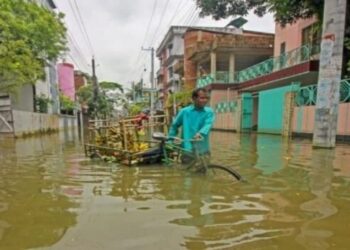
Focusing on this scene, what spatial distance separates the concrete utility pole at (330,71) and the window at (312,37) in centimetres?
896

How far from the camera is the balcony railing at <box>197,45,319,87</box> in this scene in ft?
66.0

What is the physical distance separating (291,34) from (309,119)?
34.0 ft

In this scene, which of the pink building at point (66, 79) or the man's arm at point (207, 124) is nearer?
the man's arm at point (207, 124)

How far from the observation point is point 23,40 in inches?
754

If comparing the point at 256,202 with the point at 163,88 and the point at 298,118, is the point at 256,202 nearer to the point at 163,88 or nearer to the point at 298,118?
the point at 298,118

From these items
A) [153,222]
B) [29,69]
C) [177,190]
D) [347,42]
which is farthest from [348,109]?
[29,69]

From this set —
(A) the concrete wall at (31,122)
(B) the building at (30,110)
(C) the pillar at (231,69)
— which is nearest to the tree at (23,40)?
(B) the building at (30,110)

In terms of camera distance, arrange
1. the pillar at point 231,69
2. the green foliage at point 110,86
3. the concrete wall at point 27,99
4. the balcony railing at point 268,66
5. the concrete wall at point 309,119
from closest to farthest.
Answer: the concrete wall at point 309,119 → the balcony railing at point 268,66 → the concrete wall at point 27,99 → the pillar at point 231,69 → the green foliage at point 110,86

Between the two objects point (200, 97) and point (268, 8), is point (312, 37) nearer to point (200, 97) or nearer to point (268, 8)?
point (268, 8)

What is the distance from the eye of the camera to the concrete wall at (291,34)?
77.6 feet

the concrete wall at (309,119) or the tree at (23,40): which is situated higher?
the tree at (23,40)

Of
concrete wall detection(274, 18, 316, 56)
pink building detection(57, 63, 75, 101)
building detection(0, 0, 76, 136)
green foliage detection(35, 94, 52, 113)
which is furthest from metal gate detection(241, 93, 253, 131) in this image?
pink building detection(57, 63, 75, 101)

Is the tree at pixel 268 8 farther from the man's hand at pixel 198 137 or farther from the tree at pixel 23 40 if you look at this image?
the man's hand at pixel 198 137

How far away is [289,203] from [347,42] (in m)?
12.4
